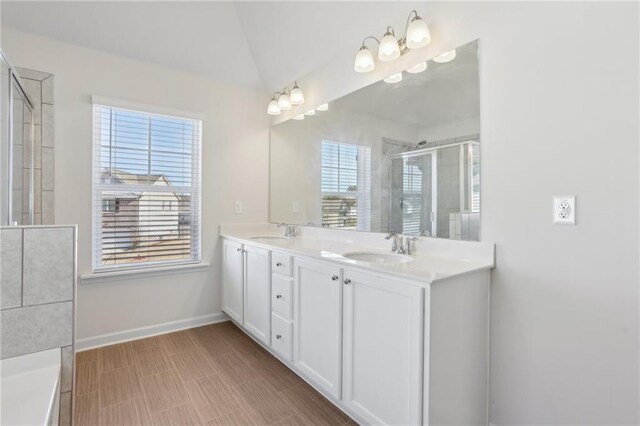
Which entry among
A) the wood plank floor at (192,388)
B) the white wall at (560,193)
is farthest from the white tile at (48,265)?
the white wall at (560,193)

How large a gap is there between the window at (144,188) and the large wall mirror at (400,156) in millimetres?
976

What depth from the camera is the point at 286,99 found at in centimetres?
286

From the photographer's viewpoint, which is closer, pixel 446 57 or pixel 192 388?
pixel 446 57

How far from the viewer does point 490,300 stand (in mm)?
1564

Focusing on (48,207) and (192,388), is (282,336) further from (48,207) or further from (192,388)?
(48,207)

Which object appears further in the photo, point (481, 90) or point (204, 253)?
point (204, 253)

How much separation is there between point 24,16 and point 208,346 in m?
2.67

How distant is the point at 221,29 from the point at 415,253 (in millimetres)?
2463

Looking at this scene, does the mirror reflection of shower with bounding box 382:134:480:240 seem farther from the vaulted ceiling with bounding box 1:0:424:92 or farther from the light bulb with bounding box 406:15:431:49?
the vaulted ceiling with bounding box 1:0:424:92

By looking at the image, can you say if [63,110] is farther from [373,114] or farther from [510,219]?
[510,219]

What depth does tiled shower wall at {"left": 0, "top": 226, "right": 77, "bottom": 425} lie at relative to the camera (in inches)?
48.0

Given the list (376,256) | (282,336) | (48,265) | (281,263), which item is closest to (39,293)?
(48,265)

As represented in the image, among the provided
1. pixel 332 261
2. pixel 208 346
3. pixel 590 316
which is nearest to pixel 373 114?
pixel 332 261

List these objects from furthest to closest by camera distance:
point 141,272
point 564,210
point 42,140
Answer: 1. point 141,272
2. point 42,140
3. point 564,210
